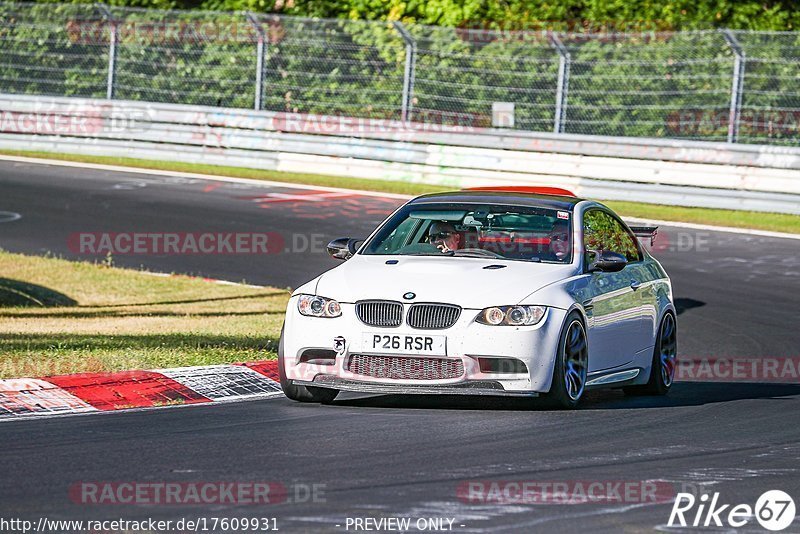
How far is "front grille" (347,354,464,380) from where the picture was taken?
9547 mm

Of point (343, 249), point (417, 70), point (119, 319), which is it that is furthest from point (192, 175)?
point (343, 249)

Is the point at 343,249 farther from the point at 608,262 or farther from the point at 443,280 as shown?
the point at 608,262

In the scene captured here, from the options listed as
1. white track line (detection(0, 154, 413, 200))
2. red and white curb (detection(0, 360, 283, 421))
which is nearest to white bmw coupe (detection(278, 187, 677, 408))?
red and white curb (detection(0, 360, 283, 421))

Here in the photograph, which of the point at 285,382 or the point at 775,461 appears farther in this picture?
the point at 285,382

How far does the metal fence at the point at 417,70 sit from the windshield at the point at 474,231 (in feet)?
44.7

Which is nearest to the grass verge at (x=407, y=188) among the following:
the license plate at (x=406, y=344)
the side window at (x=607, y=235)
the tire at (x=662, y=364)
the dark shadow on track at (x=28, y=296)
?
the dark shadow on track at (x=28, y=296)

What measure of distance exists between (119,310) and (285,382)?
670 centimetres

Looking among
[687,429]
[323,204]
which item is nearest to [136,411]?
[687,429]

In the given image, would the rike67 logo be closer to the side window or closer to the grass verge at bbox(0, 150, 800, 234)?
the side window

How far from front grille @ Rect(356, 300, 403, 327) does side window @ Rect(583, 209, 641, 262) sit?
1907mm

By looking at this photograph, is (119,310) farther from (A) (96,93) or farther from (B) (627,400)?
(A) (96,93)

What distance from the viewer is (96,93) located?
96.5ft

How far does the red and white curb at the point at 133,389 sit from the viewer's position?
31.3ft

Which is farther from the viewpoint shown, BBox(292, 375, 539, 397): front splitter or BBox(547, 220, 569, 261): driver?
BBox(547, 220, 569, 261): driver
